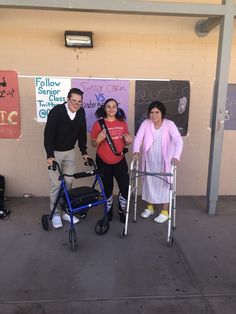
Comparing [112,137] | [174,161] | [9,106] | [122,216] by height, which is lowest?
[122,216]

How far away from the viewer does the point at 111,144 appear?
157 inches

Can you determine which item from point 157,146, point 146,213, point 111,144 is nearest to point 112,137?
point 111,144

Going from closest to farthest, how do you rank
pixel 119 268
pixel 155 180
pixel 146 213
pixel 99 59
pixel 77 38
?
pixel 119 268, pixel 155 180, pixel 146 213, pixel 77 38, pixel 99 59

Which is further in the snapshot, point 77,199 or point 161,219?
point 161,219

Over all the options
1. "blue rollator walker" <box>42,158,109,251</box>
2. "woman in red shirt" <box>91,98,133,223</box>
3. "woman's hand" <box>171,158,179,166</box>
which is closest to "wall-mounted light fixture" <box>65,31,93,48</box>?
"woman in red shirt" <box>91,98,133,223</box>

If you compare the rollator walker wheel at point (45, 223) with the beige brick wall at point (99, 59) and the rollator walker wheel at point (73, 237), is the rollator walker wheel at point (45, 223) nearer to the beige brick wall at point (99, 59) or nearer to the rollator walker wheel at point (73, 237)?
the rollator walker wheel at point (73, 237)

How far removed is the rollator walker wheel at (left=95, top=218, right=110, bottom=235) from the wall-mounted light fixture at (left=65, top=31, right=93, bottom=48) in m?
2.55

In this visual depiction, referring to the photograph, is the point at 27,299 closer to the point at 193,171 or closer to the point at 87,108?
the point at 87,108

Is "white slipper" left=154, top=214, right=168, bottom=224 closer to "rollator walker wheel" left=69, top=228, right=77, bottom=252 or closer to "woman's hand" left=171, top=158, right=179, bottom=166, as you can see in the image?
"woman's hand" left=171, top=158, right=179, bottom=166

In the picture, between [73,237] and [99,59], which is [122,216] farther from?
[99,59]

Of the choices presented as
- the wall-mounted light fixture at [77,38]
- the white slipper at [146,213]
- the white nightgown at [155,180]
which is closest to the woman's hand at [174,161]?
the white nightgown at [155,180]

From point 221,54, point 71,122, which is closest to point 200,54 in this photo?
point 221,54

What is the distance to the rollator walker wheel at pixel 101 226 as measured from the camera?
3914 mm

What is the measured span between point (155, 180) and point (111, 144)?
80 centimetres
